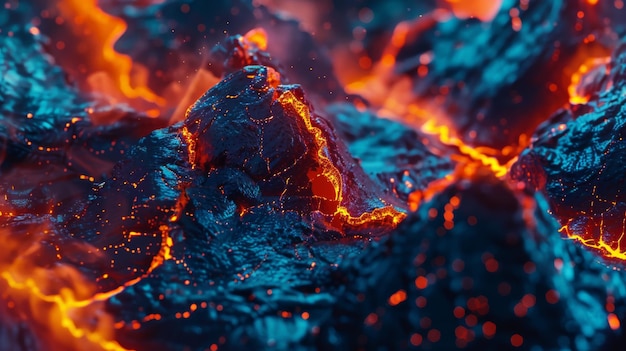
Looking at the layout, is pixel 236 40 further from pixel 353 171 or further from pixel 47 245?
pixel 47 245

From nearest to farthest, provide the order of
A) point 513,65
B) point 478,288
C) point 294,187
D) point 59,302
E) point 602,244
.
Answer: point 478,288 < point 59,302 < point 294,187 < point 602,244 < point 513,65

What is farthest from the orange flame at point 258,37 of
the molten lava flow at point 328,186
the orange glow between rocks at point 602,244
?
the orange glow between rocks at point 602,244

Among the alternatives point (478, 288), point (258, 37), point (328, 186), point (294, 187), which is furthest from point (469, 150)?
point (478, 288)

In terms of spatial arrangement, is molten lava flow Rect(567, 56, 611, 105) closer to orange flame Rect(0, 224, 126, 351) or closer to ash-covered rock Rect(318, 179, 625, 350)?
ash-covered rock Rect(318, 179, 625, 350)

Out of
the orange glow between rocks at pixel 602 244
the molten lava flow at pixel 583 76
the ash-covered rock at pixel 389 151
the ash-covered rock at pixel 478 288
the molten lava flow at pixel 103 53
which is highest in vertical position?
the molten lava flow at pixel 103 53

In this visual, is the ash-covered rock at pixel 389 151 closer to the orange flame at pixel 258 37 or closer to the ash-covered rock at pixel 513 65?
the ash-covered rock at pixel 513 65

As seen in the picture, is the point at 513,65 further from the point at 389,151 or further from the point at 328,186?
the point at 328,186
